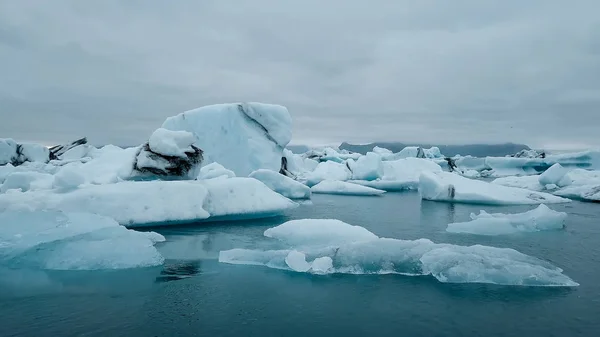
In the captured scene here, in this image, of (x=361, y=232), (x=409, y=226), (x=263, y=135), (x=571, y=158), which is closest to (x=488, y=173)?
(x=571, y=158)

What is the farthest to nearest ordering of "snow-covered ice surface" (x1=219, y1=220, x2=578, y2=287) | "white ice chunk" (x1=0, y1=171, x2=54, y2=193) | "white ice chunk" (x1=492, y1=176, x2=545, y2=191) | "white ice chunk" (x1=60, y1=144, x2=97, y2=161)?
"white ice chunk" (x1=60, y1=144, x2=97, y2=161)
"white ice chunk" (x1=492, y1=176, x2=545, y2=191)
"white ice chunk" (x1=0, y1=171, x2=54, y2=193)
"snow-covered ice surface" (x1=219, y1=220, x2=578, y2=287)

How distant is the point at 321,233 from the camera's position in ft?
23.3

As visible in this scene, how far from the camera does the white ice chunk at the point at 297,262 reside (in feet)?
18.7

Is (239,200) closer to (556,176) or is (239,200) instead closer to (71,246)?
(71,246)

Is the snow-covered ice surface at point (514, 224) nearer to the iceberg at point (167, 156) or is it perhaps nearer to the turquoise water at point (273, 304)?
the turquoise water at point (273, 304)

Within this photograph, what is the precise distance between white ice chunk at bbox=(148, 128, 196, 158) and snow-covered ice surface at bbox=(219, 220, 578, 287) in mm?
3863

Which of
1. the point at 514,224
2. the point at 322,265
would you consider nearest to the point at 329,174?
the point at 514,224

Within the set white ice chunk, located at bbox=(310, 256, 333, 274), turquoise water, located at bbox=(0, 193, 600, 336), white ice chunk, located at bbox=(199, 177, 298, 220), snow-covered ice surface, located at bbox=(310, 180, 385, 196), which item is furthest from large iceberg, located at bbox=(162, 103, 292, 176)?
white ice chunk, located at bbox=(310, 256, 333, 274)

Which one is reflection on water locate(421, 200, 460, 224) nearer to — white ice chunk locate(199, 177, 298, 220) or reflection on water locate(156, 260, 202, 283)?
white ice chunk locate(199, 177, 298, 220)

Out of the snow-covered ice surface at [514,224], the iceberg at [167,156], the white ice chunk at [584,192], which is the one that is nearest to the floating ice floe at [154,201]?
the iceberg at [167,156]

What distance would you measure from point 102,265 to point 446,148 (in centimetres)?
6432

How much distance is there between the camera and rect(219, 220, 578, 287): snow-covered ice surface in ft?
17.1

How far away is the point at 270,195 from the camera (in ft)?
34.7

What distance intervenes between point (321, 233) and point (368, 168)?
16336 millimetres
